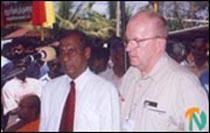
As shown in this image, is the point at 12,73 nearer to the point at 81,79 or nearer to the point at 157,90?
the point at 81,79

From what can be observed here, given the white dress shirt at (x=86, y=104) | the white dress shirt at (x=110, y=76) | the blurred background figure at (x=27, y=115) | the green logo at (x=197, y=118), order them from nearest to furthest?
1. the green logo at (x=197, y=118)
2. the white dress shirt at (x=86, y=104)
3. the blurred background figure at (x=27, y=115)
4. the white dress shirt at (x=110, y=76)

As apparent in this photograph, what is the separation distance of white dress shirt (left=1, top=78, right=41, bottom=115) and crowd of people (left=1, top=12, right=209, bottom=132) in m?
0.29

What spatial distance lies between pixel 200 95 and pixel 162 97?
0.18m

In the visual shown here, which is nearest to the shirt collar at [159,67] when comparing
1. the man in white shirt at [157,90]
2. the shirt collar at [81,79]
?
the man in white shirt at [157,90]

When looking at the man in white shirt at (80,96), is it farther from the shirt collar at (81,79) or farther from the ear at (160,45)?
the ear at (160,45)

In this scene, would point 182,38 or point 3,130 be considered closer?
point 3,130

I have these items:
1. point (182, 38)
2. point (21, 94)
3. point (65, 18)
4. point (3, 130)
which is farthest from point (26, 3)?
point (65, 18)

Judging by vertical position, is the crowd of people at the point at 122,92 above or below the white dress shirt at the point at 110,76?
above

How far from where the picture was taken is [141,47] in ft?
9.98

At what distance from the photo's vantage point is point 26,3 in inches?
309

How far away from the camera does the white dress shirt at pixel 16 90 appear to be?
5109mm

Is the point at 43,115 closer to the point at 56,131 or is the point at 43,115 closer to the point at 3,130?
the point at 56,131

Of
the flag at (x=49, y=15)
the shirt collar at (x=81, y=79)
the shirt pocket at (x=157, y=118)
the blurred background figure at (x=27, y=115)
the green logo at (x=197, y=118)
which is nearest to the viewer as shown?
the green logo at (x=197, y=118)

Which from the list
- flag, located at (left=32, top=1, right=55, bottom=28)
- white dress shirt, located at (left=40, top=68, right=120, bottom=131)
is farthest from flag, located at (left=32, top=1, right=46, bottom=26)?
white dress shirt, located at (left=40, top=68, right=120, bottom=131)
